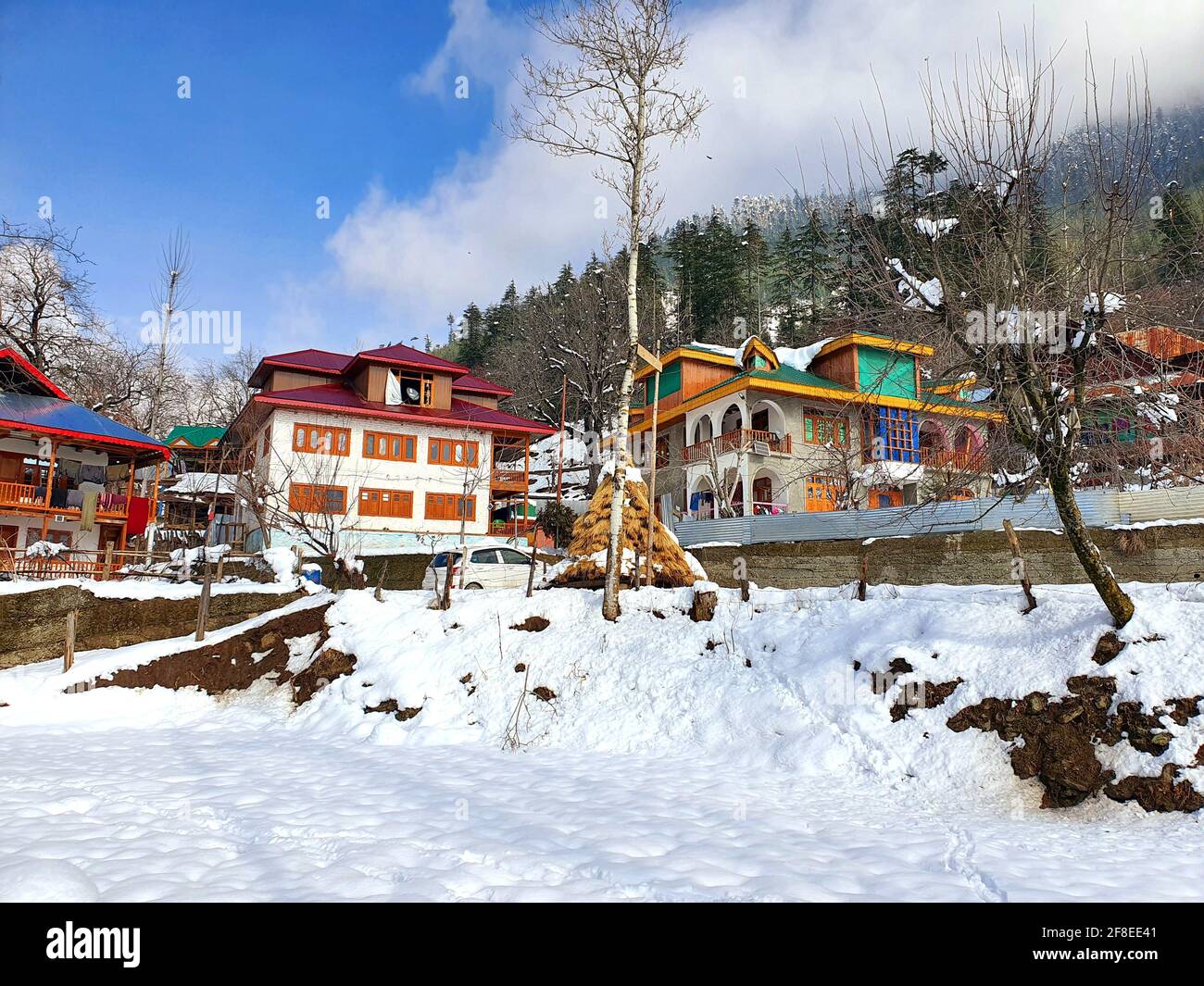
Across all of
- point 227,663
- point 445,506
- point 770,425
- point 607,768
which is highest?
point 770,425

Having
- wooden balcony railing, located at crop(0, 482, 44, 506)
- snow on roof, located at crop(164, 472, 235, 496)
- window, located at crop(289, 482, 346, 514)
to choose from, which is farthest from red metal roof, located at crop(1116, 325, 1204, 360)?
snow on roof, located at crop(164, 472, 235, 496)

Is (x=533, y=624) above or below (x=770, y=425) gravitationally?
below

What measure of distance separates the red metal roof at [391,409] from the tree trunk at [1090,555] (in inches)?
1145

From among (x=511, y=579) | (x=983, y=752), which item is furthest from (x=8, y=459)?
(x=983, y=752)

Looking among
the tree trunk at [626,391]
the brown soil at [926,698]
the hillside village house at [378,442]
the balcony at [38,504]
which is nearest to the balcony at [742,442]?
the hillside village house at [378,442]

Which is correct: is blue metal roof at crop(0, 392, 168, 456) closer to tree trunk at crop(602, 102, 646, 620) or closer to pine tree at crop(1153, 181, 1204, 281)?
tree trunk at crop(602, 102, 646, 620)

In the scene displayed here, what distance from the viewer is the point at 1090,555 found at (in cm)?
927

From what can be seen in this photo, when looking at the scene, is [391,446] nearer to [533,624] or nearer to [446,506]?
[446,506]

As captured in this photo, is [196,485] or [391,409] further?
[196,485]

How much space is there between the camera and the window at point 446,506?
3550cm

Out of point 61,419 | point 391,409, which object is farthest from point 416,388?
point 61,419

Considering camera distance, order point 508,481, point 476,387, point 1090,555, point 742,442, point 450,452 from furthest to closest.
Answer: point 476,387 < point 508,481 < point 450,452 < point 742,442 < point 1090,555

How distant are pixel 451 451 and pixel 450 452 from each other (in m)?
0.09

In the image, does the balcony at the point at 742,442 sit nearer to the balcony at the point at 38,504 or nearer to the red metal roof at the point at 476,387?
the red metal roof at the point at 476,387
